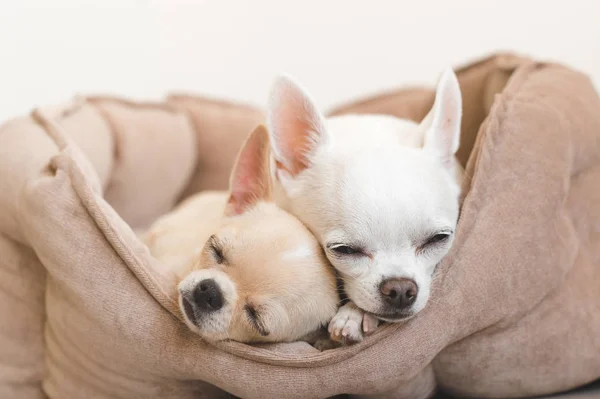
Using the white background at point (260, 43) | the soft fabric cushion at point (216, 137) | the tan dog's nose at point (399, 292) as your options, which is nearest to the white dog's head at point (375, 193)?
the tan dog's nose at point (399, 292)

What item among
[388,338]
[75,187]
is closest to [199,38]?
[75,187]

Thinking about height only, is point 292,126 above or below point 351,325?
above

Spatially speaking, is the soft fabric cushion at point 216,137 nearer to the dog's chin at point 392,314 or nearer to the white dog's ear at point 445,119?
the white dog's ear at point 445,119

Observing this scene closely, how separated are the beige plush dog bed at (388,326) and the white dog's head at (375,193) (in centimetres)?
6

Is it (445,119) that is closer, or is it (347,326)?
(347,326)

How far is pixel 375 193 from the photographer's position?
3.91 feet

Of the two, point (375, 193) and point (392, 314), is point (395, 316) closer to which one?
point (392, 314)

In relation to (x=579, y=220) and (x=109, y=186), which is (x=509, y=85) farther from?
(x=109, y=186)

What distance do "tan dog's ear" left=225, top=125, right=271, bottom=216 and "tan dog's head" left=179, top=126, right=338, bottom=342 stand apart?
77 mm

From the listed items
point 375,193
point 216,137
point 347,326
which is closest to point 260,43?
point 216,137

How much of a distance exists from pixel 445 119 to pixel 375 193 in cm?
29

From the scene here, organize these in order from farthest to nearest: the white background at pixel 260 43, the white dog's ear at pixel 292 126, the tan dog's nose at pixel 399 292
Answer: the white background at pixel 260 43 → the white dog's ear at pixel 292 126 → the tan dog's nose at pixel 399 292

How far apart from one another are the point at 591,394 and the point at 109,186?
1.58 meters

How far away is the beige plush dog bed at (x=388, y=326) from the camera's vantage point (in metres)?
1.19
